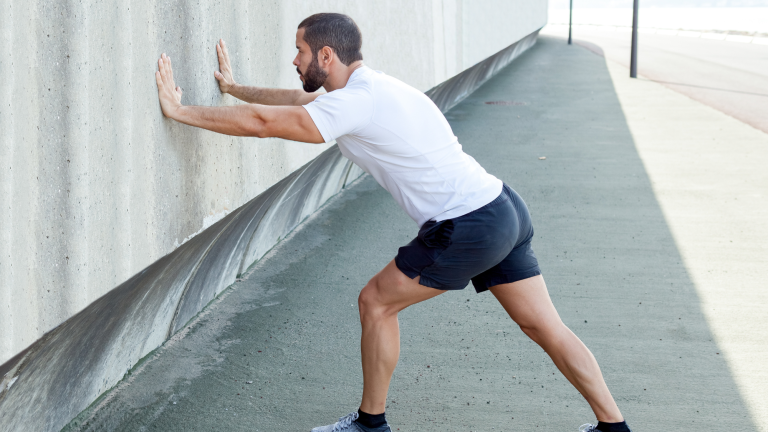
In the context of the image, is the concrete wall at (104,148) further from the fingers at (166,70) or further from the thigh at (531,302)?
the thigh at (531,302)

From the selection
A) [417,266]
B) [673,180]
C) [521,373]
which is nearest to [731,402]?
[521,373]

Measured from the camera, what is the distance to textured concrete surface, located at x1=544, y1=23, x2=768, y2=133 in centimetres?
1368

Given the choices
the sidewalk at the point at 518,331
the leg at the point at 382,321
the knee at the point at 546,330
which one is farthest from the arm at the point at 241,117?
the sidewalk at the point at 518,331

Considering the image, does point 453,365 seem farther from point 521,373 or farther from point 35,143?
point 35,143

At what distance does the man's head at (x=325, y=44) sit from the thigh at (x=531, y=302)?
1076 mm

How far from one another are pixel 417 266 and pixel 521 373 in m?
1.30

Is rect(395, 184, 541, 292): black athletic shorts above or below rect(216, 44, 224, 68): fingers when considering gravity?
below

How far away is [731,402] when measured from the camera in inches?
135

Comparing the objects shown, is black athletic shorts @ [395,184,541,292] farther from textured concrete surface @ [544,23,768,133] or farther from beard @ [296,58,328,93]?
textured concrete surface @ [544,23,768,133]

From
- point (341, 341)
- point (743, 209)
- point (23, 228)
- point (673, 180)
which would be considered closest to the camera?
point (23, 228)

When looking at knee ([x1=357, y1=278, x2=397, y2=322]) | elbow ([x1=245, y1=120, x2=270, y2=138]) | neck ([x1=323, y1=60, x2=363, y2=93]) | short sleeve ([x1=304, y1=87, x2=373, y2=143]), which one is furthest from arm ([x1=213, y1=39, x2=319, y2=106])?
knee ([x1=357, y1=278, x2=397, y2=322])

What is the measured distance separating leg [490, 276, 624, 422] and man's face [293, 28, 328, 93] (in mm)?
1078

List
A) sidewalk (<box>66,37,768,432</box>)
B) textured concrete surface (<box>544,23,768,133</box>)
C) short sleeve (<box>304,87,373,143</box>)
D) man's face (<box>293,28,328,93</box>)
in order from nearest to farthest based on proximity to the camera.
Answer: short sleeve (<box>304,87,373,143</box>) → man's face (<box>293,28,328,93</box>) → sidewalk (<box>66,37,768,432</box>) → textured concrete surface (<box>544,23,768,133</box>)

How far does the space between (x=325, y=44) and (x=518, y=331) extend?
87.7 inches
